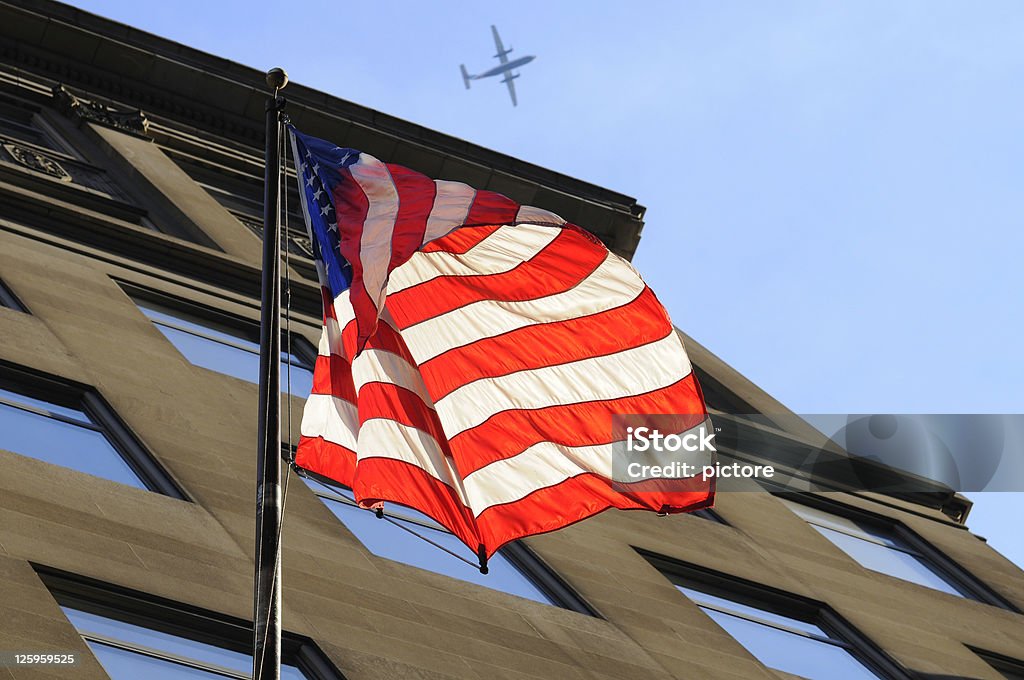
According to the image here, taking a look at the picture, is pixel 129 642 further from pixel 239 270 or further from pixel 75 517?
pixel 239 270

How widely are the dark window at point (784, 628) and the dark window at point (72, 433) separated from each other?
23.5ft

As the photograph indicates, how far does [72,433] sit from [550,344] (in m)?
5.76

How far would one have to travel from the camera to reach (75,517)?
13.0m

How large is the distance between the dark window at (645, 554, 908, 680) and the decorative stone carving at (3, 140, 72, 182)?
1506 cm

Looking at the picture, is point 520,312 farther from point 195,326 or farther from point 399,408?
point 195,326

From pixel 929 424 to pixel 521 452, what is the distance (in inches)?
823

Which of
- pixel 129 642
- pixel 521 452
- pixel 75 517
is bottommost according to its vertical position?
pixel 129 642

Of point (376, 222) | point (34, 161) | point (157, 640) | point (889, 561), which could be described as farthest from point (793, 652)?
point (34, 161)

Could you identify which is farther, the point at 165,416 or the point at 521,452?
the point at 165,416

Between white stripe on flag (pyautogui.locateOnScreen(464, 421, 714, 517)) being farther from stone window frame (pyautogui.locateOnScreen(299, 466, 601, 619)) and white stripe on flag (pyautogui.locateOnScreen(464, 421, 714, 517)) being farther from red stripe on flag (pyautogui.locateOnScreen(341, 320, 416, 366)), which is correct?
stone window frame (pyautogui.locateOnScreen(299, 466, 601, 619))

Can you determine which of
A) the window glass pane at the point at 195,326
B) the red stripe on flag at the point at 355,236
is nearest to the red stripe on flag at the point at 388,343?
the red stripe on flag at the point at 355,236

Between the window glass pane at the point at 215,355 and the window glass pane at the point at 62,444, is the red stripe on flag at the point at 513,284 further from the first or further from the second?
the window glass pane at the point at 215,355

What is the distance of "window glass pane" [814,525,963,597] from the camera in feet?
78.9

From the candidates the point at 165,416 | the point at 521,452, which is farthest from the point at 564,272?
the point at 165,416
